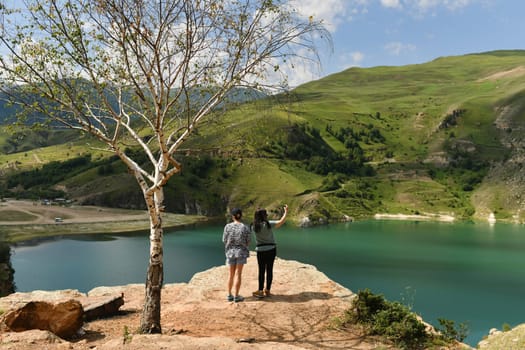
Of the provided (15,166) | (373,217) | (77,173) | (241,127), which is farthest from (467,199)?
(15,166)

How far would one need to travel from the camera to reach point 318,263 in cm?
7406

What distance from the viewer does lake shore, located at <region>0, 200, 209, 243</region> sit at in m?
104

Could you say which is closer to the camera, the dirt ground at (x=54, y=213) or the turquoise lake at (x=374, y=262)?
the turquoise lake at (x=374, y=262)

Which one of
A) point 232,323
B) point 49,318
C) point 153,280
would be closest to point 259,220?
point 232,323

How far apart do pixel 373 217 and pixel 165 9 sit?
5595 inches

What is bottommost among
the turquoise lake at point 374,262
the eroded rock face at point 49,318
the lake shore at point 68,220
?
the turquoise lake at point 374,262

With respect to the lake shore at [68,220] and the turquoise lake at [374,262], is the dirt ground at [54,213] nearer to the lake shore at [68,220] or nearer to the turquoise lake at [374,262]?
the lake shore at [68,220]

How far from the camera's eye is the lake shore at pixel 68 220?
104 metres

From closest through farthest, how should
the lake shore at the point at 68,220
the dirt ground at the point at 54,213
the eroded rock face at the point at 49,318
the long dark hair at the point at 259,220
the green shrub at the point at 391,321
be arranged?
the eroded rock face at the point at 49,318, the green shrub at the point at 391,321, the long dark hair at the point at 259,220, the lake shore at the point at 68,220, the dirt ground at the point at 54,213

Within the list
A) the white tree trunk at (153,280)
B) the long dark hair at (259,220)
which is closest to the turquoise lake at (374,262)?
the long dark hair at (259,220)

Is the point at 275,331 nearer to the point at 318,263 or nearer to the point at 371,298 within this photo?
the point at 371,298

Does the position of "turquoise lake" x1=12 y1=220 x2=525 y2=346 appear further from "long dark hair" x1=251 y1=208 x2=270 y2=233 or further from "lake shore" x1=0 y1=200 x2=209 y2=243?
"long dark hair" x1=251 y1=208 x2=270 y2=233

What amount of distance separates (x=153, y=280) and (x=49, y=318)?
265 centimetres

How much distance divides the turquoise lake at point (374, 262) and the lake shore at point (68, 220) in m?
8.65
